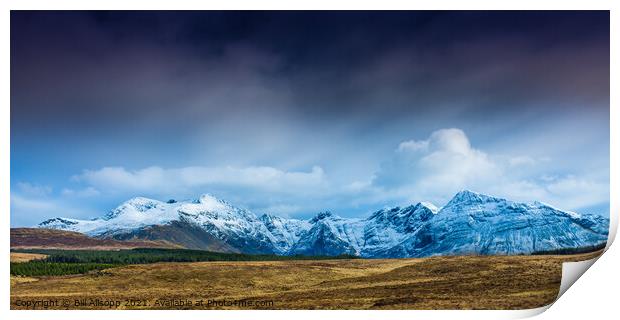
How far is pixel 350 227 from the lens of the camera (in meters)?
53.8

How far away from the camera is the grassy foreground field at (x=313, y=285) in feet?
105

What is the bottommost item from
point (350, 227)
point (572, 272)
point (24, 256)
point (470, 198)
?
point (572, 272)

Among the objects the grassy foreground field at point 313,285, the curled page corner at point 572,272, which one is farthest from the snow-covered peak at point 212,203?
the curled page corner at point 572,272

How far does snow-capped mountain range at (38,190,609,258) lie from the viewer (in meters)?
45.1

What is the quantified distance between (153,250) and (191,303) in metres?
13.8

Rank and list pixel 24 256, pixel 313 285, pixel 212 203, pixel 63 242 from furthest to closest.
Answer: pixel 63 242 → pixel 212 203 → pixel 24 256 → pixel 313 285

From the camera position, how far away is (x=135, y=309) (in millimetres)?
31656

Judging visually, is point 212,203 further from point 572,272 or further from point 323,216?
point 572,272

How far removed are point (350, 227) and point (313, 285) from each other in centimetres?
1816

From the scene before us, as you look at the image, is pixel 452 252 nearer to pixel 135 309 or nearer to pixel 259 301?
pixel 259 301

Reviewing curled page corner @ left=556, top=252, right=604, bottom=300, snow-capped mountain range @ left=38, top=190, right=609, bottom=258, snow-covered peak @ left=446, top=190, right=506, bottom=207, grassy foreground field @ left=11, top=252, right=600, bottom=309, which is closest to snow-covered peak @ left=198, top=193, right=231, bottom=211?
snow-capped mountain range @ left=38, top=190, right=609, bottom=258

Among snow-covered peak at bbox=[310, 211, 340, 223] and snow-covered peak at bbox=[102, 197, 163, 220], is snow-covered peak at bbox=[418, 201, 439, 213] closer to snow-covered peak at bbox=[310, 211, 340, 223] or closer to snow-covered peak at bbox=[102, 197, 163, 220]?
snow-covered peak at bbox=[310, 211, 340, 223]

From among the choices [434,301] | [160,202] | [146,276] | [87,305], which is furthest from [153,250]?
[434,301]

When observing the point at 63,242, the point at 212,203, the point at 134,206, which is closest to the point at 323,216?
the point at 212,203
